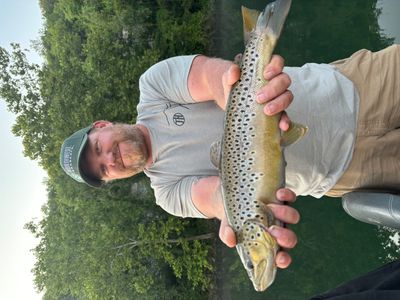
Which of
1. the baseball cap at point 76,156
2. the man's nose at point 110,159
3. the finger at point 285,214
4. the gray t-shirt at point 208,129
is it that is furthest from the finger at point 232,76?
the baseball cap at point 76,156

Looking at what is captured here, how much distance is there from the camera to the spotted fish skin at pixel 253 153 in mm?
1983

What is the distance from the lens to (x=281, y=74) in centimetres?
206

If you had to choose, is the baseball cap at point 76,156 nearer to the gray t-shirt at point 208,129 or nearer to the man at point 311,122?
the gray t-shirt at point 208,129

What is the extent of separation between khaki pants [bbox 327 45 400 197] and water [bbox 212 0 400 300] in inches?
138

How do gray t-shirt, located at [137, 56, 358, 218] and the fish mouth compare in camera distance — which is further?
gray t-shirt, located at [137, 56, 358, 218]

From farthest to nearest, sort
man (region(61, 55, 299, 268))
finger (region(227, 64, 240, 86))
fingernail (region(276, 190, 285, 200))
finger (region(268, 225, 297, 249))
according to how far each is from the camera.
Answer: man (region(61, 55, 299, 268)) < finger (region(227, 64, 240, 86)) < fingernail (region(276, 190, 285, 200)) < finger (region(268, 225, 297, 249))

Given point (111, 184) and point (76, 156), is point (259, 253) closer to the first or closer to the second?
point (76, 156)

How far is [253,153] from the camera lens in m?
2.09

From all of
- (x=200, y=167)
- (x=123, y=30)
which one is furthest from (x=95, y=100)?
(x=200, y=167)

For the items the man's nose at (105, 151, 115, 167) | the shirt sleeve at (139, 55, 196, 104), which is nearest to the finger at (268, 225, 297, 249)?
the shirt sleeve at (139, 55, 196, 104)

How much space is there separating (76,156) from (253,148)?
2008 mm

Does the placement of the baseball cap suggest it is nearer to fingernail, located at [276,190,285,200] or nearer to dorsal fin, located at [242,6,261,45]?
dorsal fin, located at [242,6,261,45]

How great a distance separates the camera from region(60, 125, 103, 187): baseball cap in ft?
12.0

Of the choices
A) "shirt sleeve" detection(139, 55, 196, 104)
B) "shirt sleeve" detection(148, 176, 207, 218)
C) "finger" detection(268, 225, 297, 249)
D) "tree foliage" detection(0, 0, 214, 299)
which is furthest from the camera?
"tree foliage" detection(0, 0, 214, 299)
